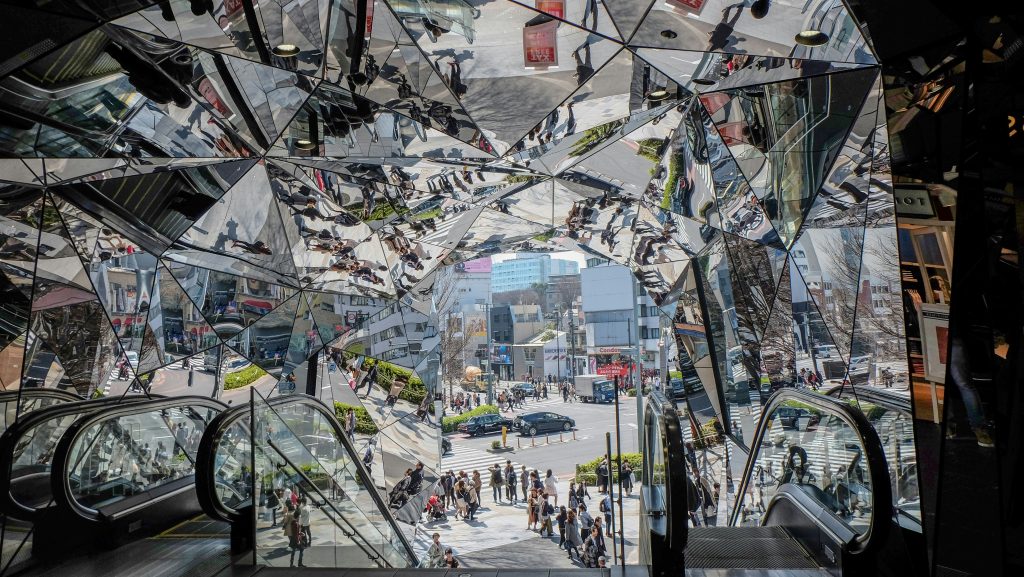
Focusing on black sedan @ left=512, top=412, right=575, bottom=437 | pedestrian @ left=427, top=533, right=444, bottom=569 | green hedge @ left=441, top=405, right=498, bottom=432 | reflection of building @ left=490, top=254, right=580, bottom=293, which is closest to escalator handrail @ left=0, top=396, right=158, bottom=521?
pedestrian @ left=427, top=533, right=444, bottom=569

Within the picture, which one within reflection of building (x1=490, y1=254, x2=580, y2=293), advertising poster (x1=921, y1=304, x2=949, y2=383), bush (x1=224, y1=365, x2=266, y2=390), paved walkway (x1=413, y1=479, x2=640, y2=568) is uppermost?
reflection of building (x1=490, y1=254, x2=580, y2=293)

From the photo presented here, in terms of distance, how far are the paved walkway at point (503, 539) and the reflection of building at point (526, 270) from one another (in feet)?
137

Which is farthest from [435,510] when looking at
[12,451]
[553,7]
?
[553,7]

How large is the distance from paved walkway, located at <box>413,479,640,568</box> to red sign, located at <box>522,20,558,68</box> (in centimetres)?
1012

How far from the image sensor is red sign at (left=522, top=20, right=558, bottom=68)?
5.40 meters

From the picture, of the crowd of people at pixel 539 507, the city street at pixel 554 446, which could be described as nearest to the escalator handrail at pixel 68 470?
the crowd of people at pixel 539 507

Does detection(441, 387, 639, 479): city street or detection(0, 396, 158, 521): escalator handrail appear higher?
detection(0, 396, 158, 521): escalator handrail

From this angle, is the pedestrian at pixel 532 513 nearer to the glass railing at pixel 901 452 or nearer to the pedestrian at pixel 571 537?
the pedestrian at pixel 571 537

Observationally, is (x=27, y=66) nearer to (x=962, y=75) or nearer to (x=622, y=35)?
(x=622, y=35)

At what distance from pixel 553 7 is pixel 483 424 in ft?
76.4

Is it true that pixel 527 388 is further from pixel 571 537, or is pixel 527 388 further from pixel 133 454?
pixel 133 454

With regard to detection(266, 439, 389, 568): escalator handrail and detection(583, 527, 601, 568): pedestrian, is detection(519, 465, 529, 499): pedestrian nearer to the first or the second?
detection(583, 527, 601, 568): pedestrian

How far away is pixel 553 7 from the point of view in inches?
201

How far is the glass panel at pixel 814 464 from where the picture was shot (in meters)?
4.79
